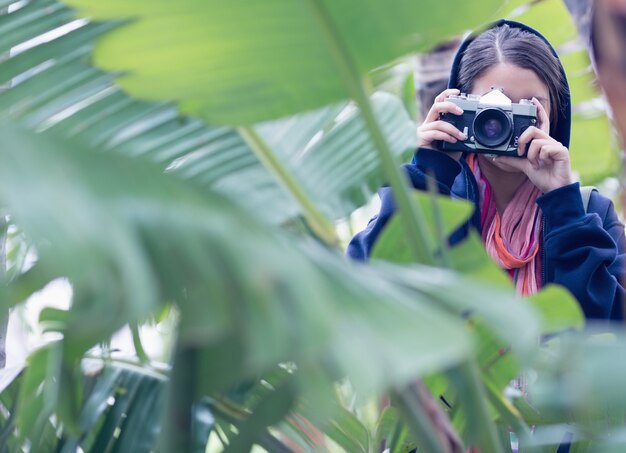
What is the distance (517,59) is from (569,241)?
324 mm

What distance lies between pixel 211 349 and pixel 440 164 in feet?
2.87

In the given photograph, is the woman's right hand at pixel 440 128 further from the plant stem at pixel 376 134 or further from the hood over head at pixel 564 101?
the plant stem at pixel 376 134

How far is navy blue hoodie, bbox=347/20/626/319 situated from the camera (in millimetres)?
1211

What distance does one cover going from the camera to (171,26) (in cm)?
55

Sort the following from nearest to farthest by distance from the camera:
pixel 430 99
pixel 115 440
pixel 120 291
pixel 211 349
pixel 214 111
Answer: pixel 120 291 → pixel 211 349 → pixel 214 111 → pixel 115 440 → pixel 430 99

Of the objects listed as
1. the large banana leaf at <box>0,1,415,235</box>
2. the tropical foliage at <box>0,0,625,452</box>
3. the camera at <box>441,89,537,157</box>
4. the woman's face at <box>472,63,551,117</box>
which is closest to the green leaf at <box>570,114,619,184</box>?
the woman's face at <box>472,63,551,117</box>

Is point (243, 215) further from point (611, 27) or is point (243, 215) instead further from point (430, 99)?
point (430, 99)

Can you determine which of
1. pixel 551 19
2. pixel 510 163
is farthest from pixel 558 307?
pixel 551 19

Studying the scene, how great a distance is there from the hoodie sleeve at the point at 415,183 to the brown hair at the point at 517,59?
192 millimetres

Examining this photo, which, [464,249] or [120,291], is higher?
[120,291]

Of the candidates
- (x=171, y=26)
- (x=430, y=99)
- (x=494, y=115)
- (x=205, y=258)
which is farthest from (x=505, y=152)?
(x=430, y=99)

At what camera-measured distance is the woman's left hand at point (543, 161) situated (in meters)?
1.28

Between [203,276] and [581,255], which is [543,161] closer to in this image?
[581,255]

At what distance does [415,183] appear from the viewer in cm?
124
